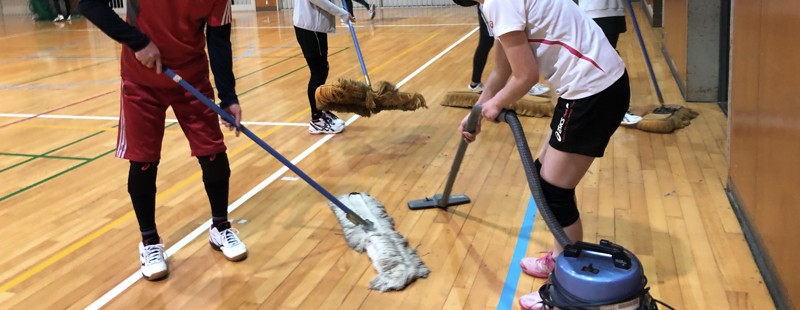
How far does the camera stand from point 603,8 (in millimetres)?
4512

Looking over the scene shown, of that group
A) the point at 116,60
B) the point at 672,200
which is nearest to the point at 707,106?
the point at 672,200

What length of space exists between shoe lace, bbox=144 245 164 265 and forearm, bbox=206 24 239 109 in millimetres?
633

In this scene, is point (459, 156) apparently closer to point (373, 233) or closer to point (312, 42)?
point (373, 233)

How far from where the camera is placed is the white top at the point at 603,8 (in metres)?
4.50

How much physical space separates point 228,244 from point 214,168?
0.33 meters

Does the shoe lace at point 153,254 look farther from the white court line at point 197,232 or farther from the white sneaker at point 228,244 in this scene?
the white sneaker at point 228,244

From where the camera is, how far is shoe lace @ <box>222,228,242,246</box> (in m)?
3.00

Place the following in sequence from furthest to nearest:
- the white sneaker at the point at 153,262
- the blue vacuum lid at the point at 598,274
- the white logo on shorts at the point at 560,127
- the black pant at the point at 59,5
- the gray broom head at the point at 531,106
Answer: the black pant at the point at 59,5
the gray broom head at the point at 531,106
the white sneaker at the point at 153,262
the white logo on shorts at the point at 560,127
the blue vacuum lid at the point at 598,274

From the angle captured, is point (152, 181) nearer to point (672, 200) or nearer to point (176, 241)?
point (176, 241)

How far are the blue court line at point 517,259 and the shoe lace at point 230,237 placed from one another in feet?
3.64

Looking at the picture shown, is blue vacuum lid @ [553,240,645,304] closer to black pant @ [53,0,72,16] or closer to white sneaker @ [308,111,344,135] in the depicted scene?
white sneaker @ [308,111,344,135]

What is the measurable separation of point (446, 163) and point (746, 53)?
1674 millimetres

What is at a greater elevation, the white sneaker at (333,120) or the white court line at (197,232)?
the white sneaker at (333,120)

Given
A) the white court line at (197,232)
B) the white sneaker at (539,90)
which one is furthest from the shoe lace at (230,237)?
the white sneaker at (539,90)
